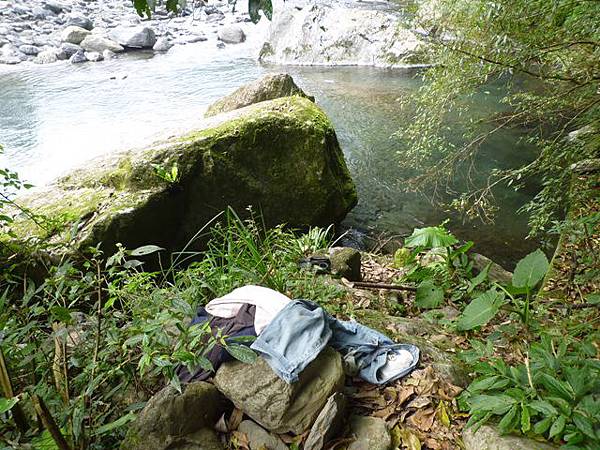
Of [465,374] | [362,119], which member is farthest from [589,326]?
[362,119]

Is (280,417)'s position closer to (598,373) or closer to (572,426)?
(572,426)

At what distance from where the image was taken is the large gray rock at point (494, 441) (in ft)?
4.88

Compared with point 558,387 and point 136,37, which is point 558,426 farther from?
point 136,37

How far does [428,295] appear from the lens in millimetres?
3316

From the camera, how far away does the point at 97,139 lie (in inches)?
315

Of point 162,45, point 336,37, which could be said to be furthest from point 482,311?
point 162,45

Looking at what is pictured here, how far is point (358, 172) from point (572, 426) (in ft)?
18.1

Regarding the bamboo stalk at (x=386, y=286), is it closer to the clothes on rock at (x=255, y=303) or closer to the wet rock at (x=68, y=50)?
the clothes on rock at (x=255, y=303)

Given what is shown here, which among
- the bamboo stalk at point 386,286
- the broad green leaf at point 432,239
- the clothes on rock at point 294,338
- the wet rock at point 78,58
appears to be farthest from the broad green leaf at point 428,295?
the wet rock at point 78,58

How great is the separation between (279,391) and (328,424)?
0.81ft

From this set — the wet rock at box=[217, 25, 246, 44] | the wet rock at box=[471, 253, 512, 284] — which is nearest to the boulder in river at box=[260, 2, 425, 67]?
the wet rock at box=[217, 25, 246, 44]

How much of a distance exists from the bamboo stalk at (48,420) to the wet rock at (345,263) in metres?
2.65

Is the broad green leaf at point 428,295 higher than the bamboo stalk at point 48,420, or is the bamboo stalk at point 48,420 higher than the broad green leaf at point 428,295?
the bamboo stalk at point 48,420

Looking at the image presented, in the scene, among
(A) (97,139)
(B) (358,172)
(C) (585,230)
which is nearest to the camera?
(C) (585,230)
